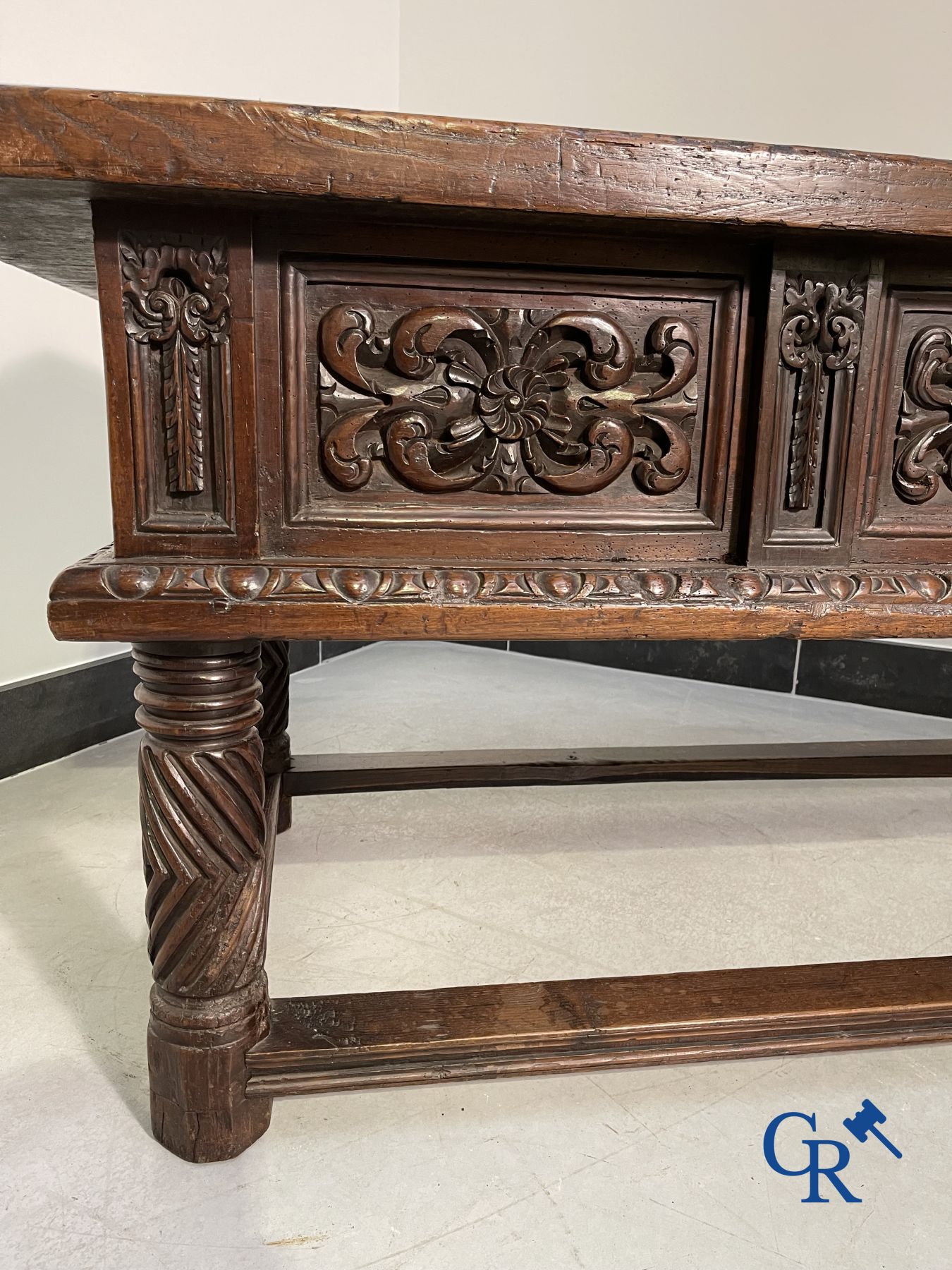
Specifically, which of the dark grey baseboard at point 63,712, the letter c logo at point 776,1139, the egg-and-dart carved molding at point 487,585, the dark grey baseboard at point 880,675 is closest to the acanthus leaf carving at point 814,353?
the egg-and-dart carved molding at point 487,585

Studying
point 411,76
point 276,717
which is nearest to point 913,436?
point 276,717

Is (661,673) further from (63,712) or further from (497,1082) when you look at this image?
(497,1082)

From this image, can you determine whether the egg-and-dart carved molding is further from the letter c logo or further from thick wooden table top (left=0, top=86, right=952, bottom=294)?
the letter c logo

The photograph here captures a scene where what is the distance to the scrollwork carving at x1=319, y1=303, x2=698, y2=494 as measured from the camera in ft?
2.85

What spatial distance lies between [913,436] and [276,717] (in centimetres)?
112

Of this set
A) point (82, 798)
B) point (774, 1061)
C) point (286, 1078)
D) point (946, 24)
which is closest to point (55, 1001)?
point (286, 1078)

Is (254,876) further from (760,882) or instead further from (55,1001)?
(760,882)

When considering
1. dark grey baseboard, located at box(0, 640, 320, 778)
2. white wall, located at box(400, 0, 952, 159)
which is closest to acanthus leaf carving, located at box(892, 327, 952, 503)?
dark grey baseboard, located at box(0, 640, 320, 778)

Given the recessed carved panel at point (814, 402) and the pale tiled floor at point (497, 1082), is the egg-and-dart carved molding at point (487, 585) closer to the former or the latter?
the recessed carved panel at point (814, 402)

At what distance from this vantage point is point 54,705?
2.07 m

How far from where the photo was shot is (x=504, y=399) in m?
0.89

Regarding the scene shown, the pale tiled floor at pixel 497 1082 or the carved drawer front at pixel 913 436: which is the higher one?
the carved drawer front at pixel 913 436

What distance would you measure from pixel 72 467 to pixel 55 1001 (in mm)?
1352

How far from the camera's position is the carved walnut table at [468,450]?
31.4 inches
